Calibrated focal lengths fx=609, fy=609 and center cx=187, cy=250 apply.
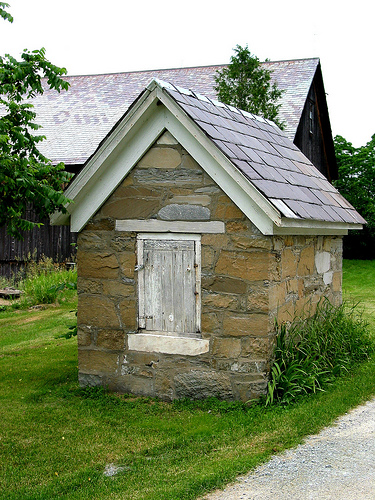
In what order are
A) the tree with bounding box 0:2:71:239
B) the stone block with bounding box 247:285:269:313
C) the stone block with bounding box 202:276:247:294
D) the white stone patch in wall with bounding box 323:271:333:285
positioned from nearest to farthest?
the tree with bounding box 0:2:71:239, the stone block with bounding box 247:285:269:313, the stone block with bounding box 202:276:247:294, the white stone patch in wall with bounding box 323:271:333:285

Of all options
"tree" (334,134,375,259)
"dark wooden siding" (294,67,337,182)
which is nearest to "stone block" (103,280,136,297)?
"dark wooden siding" (294,67,337,182)

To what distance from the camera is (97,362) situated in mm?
6789

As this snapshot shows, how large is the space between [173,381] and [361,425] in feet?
6.36

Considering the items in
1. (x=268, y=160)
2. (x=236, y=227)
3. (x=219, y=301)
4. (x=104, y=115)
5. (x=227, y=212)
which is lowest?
(x=219, y=301)

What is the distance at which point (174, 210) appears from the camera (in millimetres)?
6336

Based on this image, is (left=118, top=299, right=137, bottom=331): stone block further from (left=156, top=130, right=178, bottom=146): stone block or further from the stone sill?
(left=156, top=130, right=178, bottom=146): stone block

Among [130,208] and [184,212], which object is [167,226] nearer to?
[184,212]

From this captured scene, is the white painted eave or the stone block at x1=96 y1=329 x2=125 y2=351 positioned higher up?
the white painted eave

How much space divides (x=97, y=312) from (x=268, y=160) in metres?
2.58

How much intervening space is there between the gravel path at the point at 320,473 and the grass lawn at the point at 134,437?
13 centimetres

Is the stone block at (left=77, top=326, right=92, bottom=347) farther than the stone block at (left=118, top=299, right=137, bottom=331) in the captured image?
→ Yes

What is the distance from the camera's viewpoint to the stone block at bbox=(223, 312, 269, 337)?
6038mm

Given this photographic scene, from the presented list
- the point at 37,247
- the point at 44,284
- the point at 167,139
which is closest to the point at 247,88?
the point at 44,284

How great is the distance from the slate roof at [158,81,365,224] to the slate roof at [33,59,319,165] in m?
8.47
